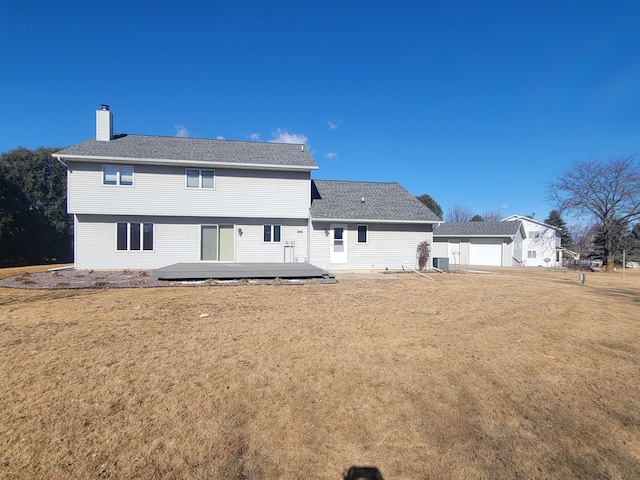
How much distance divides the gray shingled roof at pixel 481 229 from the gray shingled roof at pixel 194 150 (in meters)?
19.1

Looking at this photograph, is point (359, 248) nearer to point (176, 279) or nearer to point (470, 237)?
point (176, 279)

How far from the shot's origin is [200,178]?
16.2m

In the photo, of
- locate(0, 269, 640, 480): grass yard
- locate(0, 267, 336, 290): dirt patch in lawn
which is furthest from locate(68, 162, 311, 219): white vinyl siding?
locate(0, 269, 640, 480): grass yard

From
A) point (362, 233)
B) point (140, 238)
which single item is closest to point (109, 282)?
point (140, 238)

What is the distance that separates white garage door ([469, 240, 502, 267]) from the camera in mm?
29875

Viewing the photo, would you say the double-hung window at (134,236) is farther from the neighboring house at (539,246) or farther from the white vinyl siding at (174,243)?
the neighboring house at (539,246)

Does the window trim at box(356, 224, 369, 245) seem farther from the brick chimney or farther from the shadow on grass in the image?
the shadow on grass

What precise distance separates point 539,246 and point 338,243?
994 inches

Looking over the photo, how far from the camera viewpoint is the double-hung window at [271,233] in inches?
669

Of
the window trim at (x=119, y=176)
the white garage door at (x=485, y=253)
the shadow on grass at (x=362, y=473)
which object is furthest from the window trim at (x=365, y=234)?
the white garage door at (x=485, y=253)

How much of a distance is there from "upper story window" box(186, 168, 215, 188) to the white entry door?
21.3ft

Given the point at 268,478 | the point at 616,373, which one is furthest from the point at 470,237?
the point at 268,478

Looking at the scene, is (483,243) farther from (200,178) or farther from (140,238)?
(140,238)

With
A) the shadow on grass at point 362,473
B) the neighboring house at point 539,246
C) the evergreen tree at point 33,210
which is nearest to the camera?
the shadow on grass at point 362,473
